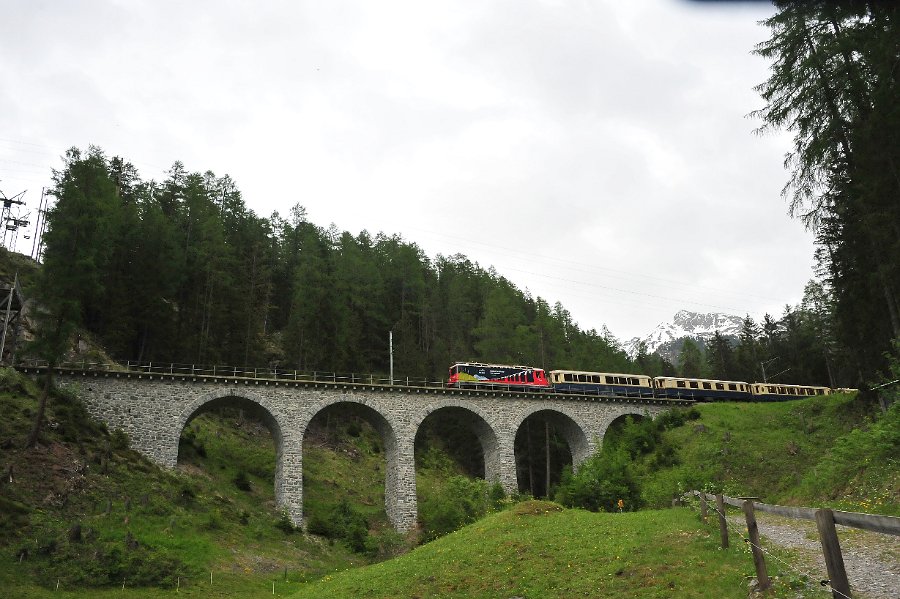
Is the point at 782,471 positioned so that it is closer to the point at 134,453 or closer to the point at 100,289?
the point at 134,453

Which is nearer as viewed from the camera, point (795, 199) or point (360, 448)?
point (795, 199)

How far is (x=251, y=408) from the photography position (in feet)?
134

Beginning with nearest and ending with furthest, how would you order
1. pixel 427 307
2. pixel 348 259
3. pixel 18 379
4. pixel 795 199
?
1. pixel 795 199
2. pixel 18 379
3. pixel 348 259
4. pixel 427 307

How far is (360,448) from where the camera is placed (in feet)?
181

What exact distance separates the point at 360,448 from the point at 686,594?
1824 inches

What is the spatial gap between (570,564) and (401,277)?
56.8 meters

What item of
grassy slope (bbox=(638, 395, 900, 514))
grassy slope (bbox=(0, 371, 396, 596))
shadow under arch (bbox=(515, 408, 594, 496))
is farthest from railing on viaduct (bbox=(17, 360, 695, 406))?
shadow under arch (bbox=(515, 408, 594, 496))

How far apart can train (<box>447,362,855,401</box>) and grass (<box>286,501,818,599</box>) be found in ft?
78.0

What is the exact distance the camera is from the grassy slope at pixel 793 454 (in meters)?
20.1

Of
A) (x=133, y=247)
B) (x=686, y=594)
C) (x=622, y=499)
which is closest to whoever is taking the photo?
(x=686, y=594)

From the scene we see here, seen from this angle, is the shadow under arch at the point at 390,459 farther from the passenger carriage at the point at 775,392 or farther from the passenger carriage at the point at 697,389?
the passenger carriage at the point at 775,392

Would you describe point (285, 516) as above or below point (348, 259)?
below

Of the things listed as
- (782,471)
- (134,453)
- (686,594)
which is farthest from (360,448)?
(686,594)

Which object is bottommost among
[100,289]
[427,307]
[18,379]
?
[18,379]
